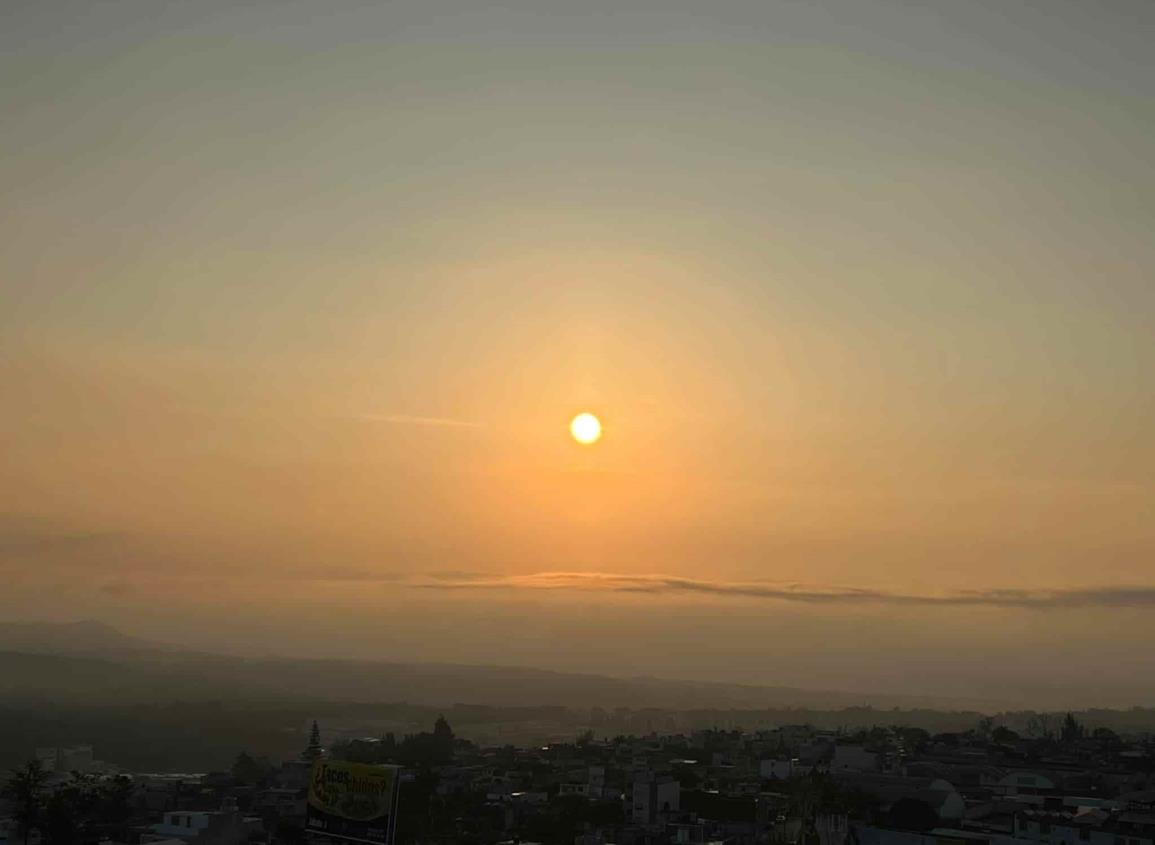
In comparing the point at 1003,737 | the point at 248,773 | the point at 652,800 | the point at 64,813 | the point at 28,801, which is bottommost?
the point at 64,813

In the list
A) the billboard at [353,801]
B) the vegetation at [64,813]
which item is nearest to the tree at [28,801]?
the vegetation at [64,813]

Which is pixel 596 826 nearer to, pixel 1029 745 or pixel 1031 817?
pixel 1031 817

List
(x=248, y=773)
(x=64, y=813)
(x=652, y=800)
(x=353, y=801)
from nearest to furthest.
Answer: (x=353, y=801) → (x=64, y=813) → (x=652, y=800) → (x=248, y=773)

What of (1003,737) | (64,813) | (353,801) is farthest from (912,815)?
(1003,737)

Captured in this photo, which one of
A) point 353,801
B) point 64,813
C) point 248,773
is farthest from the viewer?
point 248,773

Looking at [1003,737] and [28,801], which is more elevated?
[1003,737]

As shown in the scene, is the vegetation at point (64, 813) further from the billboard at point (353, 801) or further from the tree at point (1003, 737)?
the tree at point (1003, 737)

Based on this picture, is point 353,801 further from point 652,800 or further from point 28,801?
point 652,800

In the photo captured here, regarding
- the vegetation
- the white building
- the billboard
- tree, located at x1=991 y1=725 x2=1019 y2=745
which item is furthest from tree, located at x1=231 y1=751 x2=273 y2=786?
tree, located at x1=991 y1=725 x2=1019 y2=745

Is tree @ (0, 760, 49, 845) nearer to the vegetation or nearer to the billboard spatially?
the vegetation
